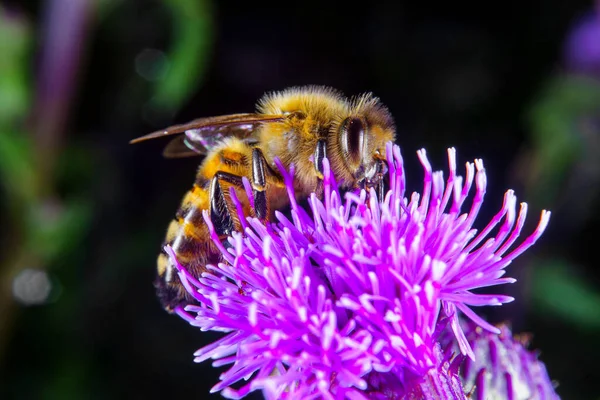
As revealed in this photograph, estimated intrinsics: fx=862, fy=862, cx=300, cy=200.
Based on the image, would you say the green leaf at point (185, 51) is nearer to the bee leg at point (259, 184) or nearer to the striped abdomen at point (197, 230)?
the striped abdomen at point (197, 230)

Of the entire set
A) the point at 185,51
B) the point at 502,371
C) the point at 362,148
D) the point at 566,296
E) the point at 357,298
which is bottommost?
the point at 566,296

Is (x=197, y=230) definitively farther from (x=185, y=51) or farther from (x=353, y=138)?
(x=185, y=51)

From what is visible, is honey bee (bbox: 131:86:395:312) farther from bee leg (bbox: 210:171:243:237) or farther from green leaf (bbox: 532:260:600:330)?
green leaf (bbox: 532:260:600:330)

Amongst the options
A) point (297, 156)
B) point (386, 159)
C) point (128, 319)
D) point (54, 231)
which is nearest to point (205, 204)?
point (297, 156)

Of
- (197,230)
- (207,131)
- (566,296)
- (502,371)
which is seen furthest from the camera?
(566,296)

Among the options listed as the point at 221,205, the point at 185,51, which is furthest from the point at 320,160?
the point at 185,51

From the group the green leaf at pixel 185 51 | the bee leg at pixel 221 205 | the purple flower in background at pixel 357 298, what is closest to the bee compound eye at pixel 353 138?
the purple flower in background at pixel 357 298

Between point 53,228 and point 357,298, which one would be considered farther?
point 53,228

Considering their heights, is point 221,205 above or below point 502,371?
above
